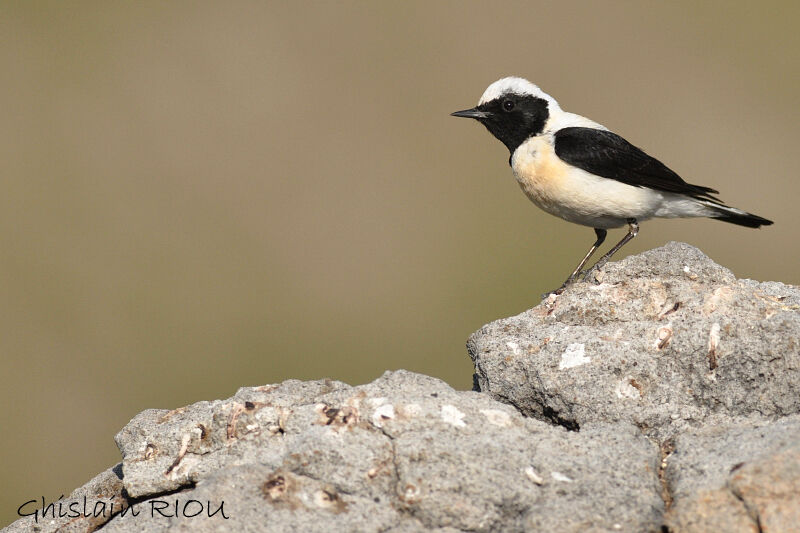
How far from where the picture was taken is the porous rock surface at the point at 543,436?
13.0ft

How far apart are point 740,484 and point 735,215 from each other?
4.26 meters

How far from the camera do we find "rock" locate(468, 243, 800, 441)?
4.85 m

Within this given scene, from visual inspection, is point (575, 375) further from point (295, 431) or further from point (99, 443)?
point (99, 443)

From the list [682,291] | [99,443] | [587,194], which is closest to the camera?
[682,291]

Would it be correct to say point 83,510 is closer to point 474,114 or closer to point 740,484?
point 740,484

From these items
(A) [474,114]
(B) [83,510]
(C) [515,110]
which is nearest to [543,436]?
(B) [83,510]

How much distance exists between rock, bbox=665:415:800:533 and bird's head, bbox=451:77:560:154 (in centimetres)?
414

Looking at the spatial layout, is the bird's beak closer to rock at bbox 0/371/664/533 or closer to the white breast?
the white breast

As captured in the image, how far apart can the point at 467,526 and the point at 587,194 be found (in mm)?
3695

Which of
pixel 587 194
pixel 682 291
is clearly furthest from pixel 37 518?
pixel 587 194

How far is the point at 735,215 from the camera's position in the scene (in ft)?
24.9

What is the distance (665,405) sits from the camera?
488 centimetres

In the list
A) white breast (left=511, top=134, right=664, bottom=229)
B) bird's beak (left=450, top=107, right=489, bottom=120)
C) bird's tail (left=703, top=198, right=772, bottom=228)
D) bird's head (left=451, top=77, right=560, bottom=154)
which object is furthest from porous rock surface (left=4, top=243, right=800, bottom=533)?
bird's beak (left=450, top=107, right=489, bottom=120)

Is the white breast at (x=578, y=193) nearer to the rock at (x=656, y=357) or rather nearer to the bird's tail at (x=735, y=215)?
the bird's tail at (x=735, y=215)
